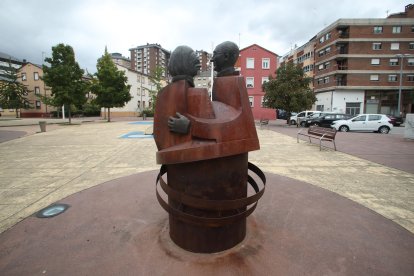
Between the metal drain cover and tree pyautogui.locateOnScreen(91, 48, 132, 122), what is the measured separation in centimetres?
2800

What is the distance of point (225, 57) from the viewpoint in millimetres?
2912

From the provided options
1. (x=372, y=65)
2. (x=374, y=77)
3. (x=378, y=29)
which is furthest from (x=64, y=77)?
(x=378, y=29)

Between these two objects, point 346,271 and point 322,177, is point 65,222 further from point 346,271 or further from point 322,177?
point 322,177

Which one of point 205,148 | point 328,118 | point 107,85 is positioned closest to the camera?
point 205,148

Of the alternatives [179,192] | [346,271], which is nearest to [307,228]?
[346,271]

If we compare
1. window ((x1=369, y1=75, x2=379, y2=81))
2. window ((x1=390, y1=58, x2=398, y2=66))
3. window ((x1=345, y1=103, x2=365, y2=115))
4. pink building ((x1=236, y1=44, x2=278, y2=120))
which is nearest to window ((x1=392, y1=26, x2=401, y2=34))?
window ((x1=390, y1=58, x2=398, y2=66))

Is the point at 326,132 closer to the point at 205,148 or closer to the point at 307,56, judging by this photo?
the point at 205,148

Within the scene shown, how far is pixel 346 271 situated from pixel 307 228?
87 centimetres

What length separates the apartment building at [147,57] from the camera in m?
112

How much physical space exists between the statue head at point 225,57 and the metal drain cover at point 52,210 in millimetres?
3335

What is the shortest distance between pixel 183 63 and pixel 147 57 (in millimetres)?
121052

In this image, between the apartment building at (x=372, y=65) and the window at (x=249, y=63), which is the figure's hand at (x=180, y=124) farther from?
the apartment building at (x=372, y=65)

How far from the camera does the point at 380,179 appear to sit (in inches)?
241

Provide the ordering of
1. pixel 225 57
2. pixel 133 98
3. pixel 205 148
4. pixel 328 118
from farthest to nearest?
pixel 133 98 → pixel 328 118 → pixel 225 57 → pixel 205 148
